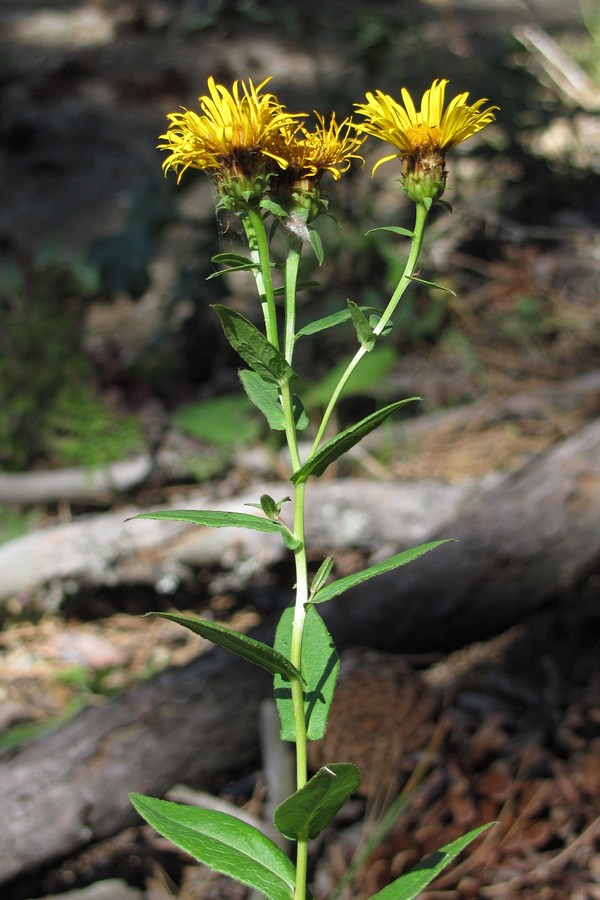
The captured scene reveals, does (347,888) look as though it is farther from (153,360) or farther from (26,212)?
(26,212)

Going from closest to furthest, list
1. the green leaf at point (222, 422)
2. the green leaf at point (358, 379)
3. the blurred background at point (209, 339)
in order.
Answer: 1. the blurred background at point (209, 339)
2. the green leaf at point (222, 422)
3. the green leaf at point (358, 379)

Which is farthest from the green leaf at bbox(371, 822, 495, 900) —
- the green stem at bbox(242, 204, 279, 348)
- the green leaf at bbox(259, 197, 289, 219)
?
the green leaf at bbox(259, 197, 289, 219)

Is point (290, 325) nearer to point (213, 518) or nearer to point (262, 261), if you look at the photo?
point (262, 261)

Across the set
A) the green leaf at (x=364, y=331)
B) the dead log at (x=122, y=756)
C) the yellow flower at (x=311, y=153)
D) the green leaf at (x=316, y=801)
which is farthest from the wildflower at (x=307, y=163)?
the dead log at (x=122, y=756)

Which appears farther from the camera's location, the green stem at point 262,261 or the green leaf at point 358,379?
the green leaf at point 358,379

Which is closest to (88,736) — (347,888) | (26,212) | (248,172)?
(347,888)

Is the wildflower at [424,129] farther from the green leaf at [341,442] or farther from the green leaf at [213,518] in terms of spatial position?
the green leaf at [213,518]

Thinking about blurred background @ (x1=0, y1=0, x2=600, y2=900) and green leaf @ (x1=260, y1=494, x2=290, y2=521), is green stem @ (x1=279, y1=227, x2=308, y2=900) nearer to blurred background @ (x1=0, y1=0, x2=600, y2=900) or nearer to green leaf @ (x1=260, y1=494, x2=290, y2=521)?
green leaf @ (x1=260, y1=494, x2=290, y2=521)

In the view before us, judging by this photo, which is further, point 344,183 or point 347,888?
point 344,183
